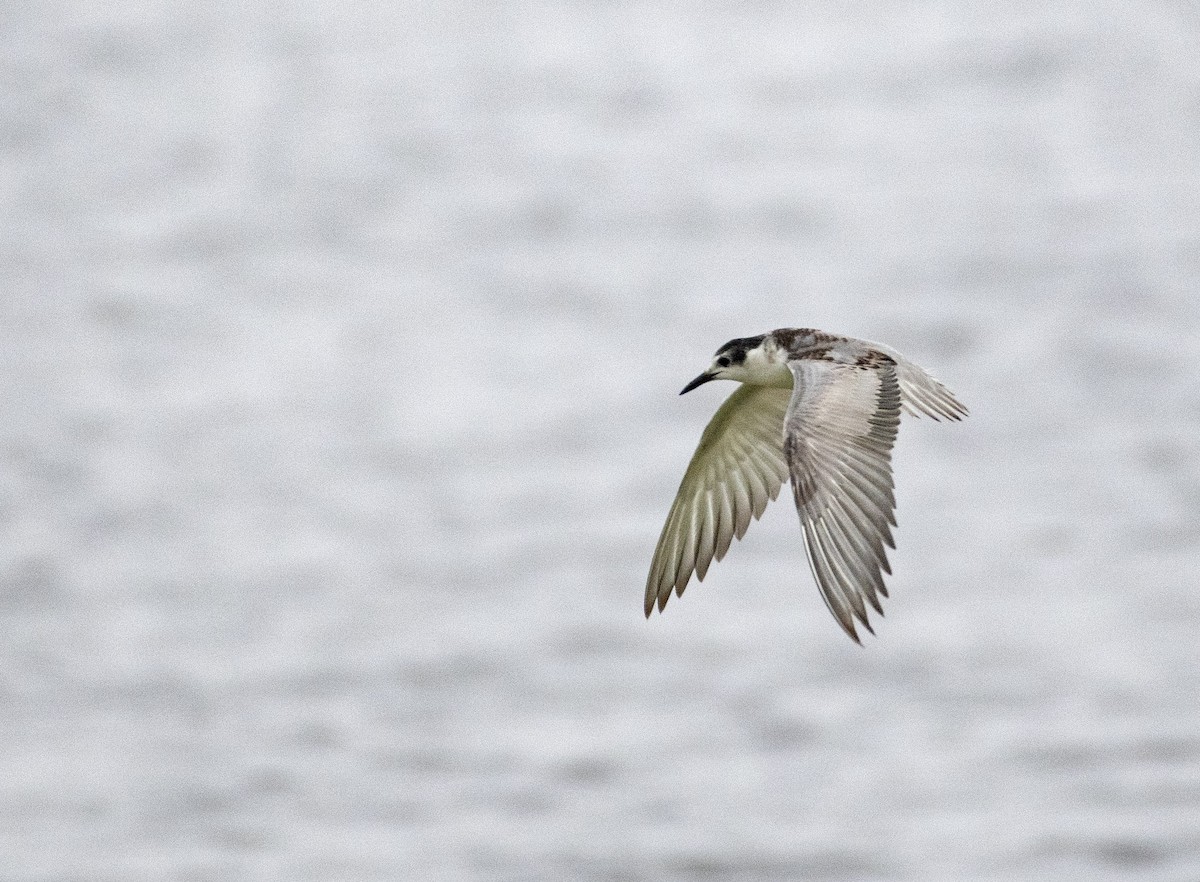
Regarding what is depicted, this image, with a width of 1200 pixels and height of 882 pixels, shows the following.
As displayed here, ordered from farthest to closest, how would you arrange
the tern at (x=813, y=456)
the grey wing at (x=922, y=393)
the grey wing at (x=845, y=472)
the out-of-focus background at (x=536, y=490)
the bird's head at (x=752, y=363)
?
the out-of-focus background at (x=536, y=490) < the bird's head at (x=752, y=363) < the grey wing at (x=922, y=393) < the tern at (x=813, y=456) < the grey wing at (x=845, y=472)

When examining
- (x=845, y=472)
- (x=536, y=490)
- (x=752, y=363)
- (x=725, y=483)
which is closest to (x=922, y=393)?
(x=752, y=363)

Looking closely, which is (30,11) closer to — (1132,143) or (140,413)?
(140,413)

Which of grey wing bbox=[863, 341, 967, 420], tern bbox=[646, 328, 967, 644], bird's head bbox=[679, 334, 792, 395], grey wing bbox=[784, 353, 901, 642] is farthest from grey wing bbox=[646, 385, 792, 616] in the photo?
grey wing bbox=[784, 353, 901, 642]

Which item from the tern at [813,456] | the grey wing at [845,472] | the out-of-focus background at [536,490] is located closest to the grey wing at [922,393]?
the tern at [813,456]

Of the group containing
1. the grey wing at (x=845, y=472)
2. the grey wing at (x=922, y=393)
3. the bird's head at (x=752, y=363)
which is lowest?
the grey wing at (x=845, y=472)

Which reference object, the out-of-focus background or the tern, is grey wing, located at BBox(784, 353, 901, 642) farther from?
the out-of-focus background

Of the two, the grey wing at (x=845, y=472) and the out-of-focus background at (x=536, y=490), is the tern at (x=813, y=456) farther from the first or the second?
the out-of-focus background at (x=536, y=490)

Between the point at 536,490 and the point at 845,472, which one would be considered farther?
the point at 536,490

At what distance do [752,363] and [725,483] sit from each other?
605mm

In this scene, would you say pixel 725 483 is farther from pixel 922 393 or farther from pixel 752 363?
pixel 922 393

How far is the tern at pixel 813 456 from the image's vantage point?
25.5ft

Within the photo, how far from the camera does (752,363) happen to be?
9055 millimetres

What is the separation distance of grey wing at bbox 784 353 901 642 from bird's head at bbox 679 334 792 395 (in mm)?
384

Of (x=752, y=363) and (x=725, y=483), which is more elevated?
(x=752, y=363)
